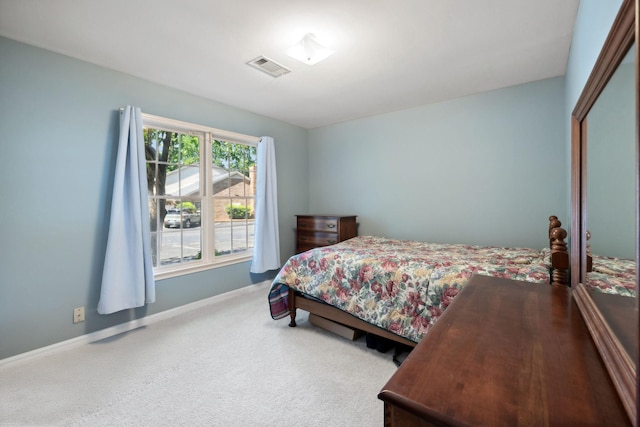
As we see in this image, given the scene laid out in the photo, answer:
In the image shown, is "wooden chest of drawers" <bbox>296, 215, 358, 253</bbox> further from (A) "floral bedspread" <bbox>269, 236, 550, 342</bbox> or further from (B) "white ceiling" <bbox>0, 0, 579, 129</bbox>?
(B) "white ceiling" <bbox>0, 0, 579, 129</bbox>

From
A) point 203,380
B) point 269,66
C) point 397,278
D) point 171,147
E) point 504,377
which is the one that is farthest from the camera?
point 171,147

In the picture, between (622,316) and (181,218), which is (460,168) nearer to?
(622,316)

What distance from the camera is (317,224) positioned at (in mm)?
3891

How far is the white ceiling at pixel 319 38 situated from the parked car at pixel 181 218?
1333mm

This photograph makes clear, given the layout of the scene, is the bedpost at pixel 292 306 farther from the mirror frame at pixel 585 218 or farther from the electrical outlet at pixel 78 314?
the mirror frame at pixel 585 218

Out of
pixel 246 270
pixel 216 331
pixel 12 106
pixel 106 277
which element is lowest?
pixel 216 331

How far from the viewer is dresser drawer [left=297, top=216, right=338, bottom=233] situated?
12.2ft

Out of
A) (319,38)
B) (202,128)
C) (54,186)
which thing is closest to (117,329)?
(54,186)

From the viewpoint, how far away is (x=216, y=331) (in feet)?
8.39

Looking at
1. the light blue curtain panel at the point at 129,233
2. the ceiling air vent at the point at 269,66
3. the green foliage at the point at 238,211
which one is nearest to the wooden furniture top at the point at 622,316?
the ceiling air vent at the point at 269,66

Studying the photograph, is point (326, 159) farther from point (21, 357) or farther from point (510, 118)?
point (21, 357)

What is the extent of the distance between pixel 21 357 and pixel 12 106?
1.87 metres

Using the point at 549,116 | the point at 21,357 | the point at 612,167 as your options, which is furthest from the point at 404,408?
the point at 549,116

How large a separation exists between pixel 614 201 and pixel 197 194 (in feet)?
11.0
